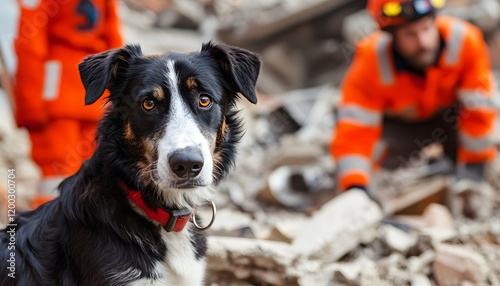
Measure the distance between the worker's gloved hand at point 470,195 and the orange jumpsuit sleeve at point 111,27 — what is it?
3.04 metres

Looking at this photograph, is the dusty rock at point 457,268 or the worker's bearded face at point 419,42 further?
the worker's bearded face at point 419,42

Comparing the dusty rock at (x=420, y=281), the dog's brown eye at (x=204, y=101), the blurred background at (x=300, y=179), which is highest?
the dog's brown eye at (x=204, y=101)

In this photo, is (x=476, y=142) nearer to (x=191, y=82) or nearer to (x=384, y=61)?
(x=384, y=61)

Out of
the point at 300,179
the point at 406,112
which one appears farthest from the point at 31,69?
the point at 406,112

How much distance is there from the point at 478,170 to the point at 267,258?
Result: 2.94 metres

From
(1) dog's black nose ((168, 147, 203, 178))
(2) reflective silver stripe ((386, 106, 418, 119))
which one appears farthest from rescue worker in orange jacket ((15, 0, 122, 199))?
(2) reflective silver stripe ((386, 106, 418, 119))

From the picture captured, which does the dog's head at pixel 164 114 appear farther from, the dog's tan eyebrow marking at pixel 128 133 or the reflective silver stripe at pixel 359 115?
the reflective silver stripe at pixel 359 115

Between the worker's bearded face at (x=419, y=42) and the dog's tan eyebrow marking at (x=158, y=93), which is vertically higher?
the dog's tan eyebrow marking at (x=158, y=93)

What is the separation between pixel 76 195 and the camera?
243cm

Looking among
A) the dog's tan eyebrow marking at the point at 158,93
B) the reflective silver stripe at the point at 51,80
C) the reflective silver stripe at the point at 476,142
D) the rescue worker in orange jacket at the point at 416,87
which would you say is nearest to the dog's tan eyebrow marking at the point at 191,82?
the dog's tan eyebrow marking at the point at 158,93

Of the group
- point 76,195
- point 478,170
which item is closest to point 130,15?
point 478,170

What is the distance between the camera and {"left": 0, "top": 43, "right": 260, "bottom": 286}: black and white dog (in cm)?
234

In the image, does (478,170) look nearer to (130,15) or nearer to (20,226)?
(20,226)

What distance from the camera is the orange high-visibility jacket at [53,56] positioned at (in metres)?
4.06
